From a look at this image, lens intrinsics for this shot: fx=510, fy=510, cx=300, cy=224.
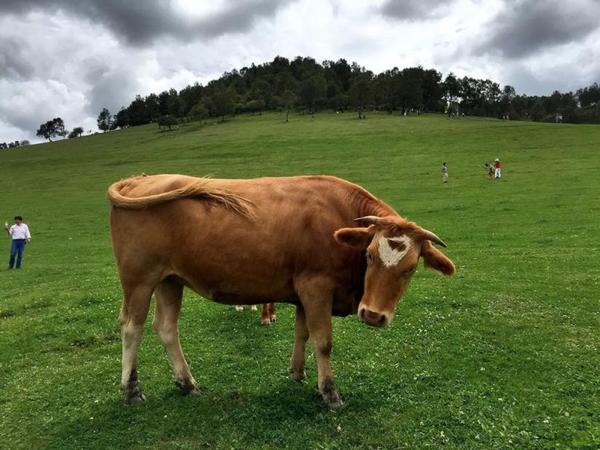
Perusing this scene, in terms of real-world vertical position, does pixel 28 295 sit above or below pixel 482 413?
below

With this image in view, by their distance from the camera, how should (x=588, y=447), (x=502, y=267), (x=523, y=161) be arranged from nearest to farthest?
(x=588, y=447), (x=502, y=267), (x=523, y=161)

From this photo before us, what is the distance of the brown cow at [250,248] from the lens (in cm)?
744

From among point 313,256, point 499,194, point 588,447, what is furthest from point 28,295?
A: point 499,194

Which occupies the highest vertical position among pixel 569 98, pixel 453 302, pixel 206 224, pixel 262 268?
pixel 569 98

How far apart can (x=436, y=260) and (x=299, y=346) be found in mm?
2730

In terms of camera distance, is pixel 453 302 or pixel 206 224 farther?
pixel 453 302

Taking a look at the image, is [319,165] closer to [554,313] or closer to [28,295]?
[28,295]

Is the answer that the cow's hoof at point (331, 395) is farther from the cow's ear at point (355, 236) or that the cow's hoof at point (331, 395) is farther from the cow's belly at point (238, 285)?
the cow's ear at point (355, 236)

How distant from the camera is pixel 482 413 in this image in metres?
7.15

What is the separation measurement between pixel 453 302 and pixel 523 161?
4683 centimetres

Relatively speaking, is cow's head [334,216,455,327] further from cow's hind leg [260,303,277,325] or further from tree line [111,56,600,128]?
tree line [111,56,600,128]

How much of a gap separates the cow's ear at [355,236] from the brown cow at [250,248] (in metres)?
0.02

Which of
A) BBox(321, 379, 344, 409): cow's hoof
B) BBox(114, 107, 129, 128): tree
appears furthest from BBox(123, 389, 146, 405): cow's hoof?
BBox(114, 107, 129, 128): tree

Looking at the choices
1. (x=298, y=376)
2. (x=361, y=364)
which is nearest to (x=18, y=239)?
(x=298, y=376)
